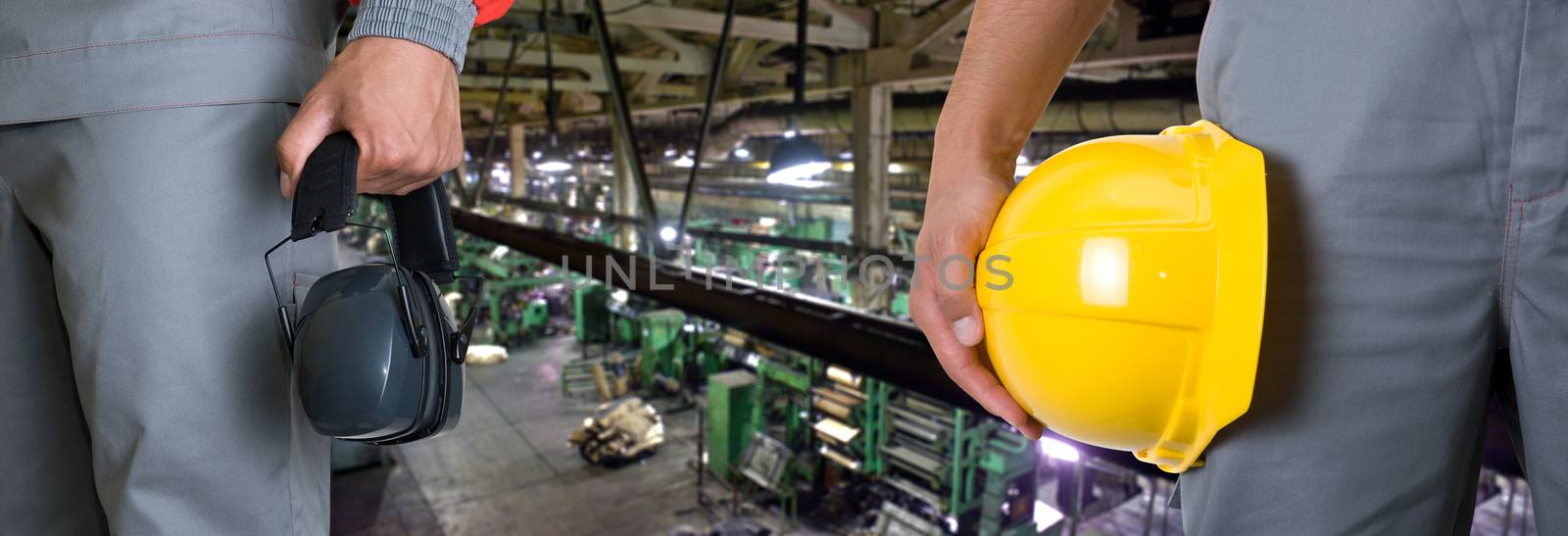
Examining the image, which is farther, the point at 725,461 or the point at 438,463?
the point at 438,463

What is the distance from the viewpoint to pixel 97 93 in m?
0.89

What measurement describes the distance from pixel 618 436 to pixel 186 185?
952 centimetres

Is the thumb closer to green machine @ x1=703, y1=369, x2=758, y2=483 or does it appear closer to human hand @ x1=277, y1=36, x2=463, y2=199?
human hand @ x1=277, y1=36, x2=463, y2=199

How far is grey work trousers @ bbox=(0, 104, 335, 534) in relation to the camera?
35.0 inches

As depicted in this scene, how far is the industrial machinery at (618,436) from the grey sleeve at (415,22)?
937 cm

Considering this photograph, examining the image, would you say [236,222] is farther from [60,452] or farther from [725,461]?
[725,461]

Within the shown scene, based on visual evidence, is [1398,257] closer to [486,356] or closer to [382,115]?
[382,115]

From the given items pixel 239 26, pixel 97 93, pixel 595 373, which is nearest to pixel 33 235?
pixel 97 93

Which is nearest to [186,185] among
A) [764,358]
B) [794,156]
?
[794,156]

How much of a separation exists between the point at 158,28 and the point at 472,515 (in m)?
9.08

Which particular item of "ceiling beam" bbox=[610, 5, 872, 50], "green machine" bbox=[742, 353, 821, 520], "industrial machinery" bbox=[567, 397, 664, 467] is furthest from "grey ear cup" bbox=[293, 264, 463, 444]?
"industrial machinery" bbox=[567, 397, 664, 467]

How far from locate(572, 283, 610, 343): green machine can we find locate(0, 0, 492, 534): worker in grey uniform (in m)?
14.0

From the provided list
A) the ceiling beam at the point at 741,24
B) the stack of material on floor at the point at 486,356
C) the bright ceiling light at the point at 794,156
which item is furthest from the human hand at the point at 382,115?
the stack of material on floor at the point at 486,356

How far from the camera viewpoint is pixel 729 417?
30.6 ft
